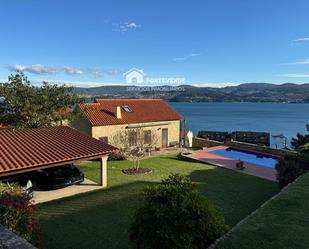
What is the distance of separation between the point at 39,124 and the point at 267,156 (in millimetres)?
21070

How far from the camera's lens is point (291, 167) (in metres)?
15.3

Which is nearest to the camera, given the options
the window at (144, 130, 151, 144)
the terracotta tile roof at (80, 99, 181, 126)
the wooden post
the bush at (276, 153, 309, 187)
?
the bush at (276, 153, 309, 187)

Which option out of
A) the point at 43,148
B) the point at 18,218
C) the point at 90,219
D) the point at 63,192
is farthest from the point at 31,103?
the point at 18,218

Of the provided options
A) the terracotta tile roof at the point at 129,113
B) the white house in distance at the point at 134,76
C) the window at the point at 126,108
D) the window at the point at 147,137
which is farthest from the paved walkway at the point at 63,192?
the white house in distance at the point at 134,76

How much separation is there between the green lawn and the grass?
237 centimetres

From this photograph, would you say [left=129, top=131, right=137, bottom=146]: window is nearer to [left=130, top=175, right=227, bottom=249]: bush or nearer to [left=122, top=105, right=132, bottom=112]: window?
[left=122, top=105, right=132, bottom=112]: window

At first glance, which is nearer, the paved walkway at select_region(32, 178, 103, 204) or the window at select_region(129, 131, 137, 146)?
the paved walkway at select_region(32, 178, 103, 204)

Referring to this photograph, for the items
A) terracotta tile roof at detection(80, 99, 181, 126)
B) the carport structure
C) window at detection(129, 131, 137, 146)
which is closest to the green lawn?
the carport structure

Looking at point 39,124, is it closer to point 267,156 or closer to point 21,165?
point 21,165

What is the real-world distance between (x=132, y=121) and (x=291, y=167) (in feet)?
56.7

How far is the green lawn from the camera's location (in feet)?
33.4

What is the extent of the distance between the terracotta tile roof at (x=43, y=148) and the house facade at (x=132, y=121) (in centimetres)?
788

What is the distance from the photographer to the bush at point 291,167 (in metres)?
15.3

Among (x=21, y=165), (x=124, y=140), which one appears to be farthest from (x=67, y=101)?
(x=21, y=165)
